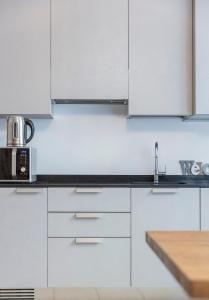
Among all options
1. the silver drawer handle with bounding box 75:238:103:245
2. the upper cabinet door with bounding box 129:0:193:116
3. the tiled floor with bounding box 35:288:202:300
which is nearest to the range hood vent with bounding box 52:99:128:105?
the upper cabinet door with bounding box 129:0:193:116

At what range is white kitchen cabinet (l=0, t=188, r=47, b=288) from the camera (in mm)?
3078

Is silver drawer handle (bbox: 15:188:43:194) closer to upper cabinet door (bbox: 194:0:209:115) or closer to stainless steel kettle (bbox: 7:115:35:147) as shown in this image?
stainless steel kettle (bbox: 7:115:35:147)

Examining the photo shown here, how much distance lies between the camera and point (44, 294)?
125 inches

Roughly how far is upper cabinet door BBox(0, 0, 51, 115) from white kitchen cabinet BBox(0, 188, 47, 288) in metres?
0.68

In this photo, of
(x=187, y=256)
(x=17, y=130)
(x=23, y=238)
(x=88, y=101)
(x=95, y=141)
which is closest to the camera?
(x=187, y=256)

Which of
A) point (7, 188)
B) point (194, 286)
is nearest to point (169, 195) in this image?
point (7, 188)

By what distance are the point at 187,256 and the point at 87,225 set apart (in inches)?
82.7

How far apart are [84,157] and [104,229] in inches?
30.6

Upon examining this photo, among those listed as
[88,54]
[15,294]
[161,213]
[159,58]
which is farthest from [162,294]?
[88,54]

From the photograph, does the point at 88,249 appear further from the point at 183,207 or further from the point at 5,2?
the point at 5,2

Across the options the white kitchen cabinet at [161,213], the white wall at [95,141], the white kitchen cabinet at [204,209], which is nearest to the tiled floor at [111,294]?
the white kitchen cabinet at [161,213]

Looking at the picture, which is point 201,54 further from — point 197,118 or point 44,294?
point 44,294

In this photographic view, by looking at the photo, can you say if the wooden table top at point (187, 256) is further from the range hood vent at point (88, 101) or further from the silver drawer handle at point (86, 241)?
the range hood vent at point (88, 101)

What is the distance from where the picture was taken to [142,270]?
3.11m
